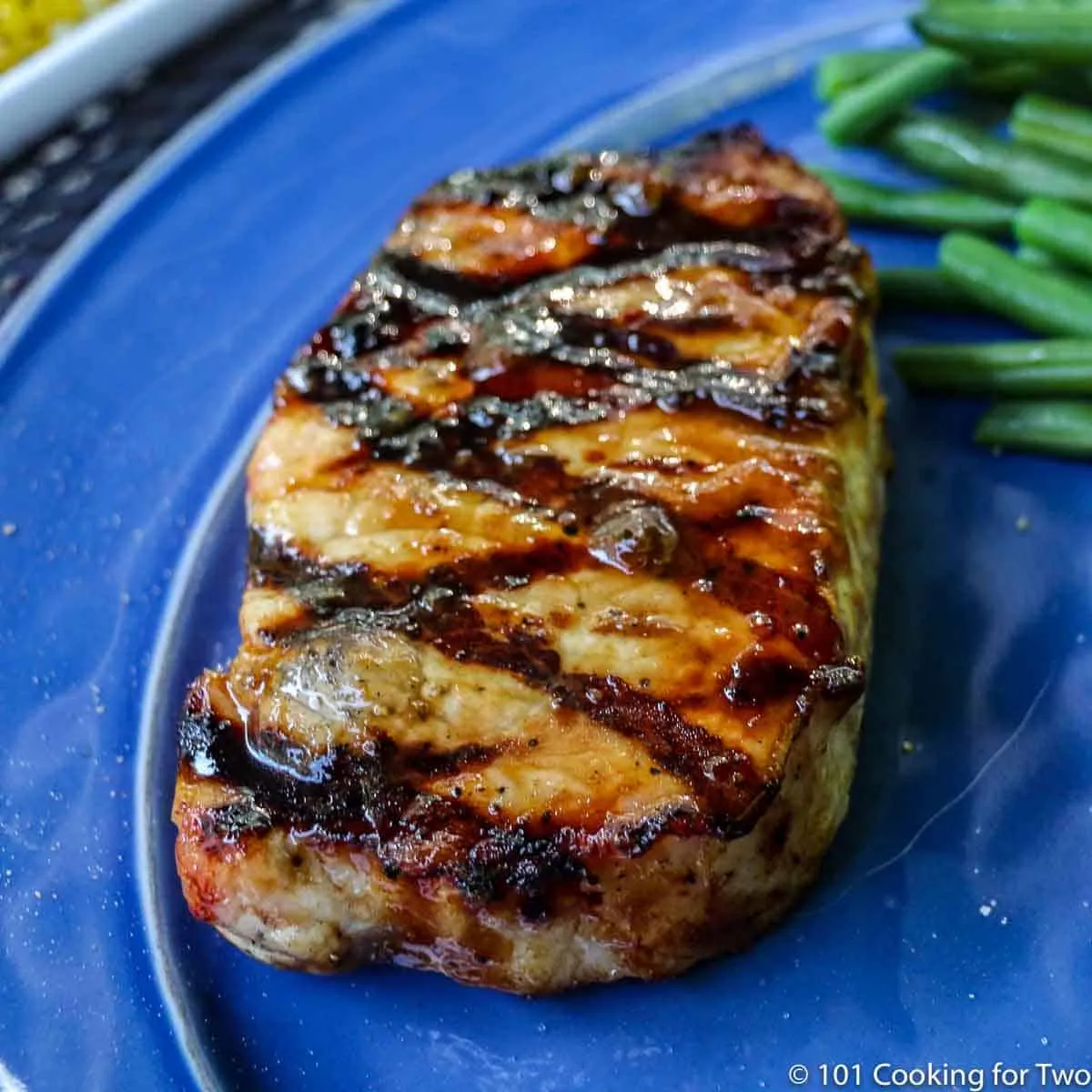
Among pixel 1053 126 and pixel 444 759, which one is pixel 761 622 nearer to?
pixel 444 759

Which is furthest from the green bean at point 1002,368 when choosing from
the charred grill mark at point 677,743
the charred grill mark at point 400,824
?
the charred grill mark at point 400,824

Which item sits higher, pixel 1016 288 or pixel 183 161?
pixel 183 161

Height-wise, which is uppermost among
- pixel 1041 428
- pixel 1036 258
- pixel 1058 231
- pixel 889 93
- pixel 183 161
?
pixel 183 161

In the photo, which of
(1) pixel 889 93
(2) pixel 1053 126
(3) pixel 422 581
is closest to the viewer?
(3) pixel 422 581

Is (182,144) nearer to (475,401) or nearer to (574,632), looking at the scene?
(475,401)

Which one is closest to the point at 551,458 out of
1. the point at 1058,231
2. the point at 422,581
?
the point at 422,581

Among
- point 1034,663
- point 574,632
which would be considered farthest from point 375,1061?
point 1034,663
